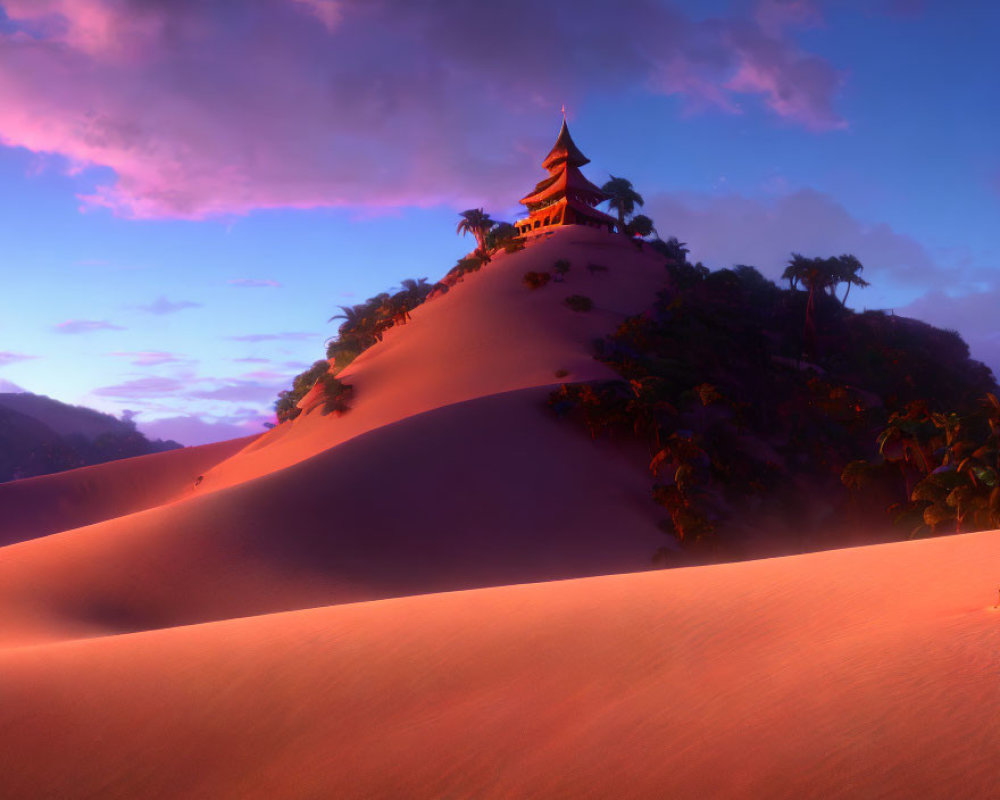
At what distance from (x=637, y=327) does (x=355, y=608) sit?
31.7 m

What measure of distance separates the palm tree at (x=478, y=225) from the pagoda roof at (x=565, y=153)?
8.36 metres

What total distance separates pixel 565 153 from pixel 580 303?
25.7 m

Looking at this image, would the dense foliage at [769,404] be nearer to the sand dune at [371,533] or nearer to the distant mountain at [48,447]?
the sand dune at [371,533]

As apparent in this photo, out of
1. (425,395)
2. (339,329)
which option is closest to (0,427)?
(339,329)

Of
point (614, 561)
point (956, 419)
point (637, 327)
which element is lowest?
point (614, 561)

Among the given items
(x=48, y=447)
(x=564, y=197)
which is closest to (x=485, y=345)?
(x=564, y=197)

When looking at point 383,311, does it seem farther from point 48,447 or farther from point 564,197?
point 48,447

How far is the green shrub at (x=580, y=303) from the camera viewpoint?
142ft

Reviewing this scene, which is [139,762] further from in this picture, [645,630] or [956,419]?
[956,419]

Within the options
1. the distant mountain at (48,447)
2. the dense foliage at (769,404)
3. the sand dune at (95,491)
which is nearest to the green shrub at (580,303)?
the dense foliage at (769,404)

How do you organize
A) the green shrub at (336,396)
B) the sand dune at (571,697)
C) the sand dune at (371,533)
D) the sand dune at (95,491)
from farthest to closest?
the sand dune at (95,491), the green shrub at (336,396), the sand dune at (371,533), the sand dune at (571,697)

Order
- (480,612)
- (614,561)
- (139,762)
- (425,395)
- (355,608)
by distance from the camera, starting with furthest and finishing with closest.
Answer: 1. (425,395)
2. (614,561)
3. (355,608)
4. (480,612)
5. (139,762)

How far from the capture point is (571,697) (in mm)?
5176

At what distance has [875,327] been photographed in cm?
4900
